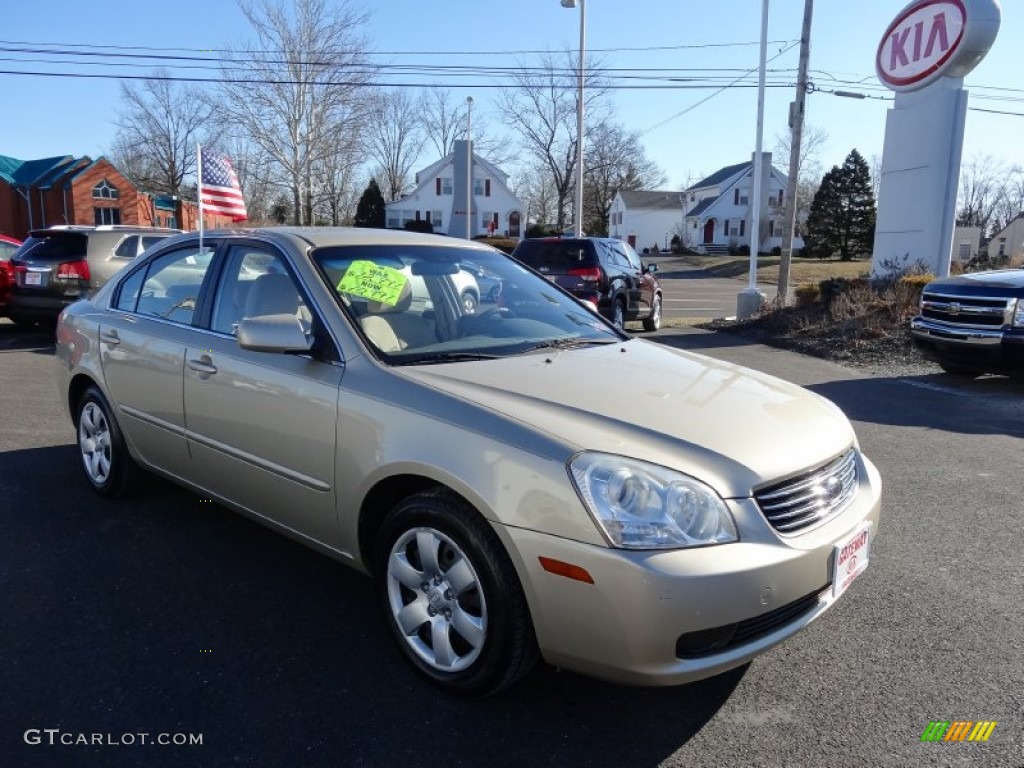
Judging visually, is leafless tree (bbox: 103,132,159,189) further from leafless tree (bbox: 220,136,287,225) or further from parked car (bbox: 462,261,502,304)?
parked car (bbox: 462,261,502,304)

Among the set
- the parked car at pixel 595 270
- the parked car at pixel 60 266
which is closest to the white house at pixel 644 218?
the parked car at pixel 595 270

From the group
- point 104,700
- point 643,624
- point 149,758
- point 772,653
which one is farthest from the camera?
point 772,653

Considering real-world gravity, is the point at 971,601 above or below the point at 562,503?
below

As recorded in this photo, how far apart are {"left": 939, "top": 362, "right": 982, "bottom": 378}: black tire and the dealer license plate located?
7.66 m

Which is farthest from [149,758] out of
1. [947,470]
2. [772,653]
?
[947,470]

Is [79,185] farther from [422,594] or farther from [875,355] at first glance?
[422,594]

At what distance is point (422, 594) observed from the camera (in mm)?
2758

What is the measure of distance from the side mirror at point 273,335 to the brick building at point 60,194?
4887 cm

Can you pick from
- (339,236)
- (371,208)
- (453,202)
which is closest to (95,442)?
(339,236)

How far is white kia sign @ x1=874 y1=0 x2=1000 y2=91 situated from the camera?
13789 millimetres

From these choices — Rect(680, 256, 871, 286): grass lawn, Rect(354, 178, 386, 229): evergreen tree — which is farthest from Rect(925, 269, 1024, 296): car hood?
Rect(354, 178, 386, 229): evergreen tree

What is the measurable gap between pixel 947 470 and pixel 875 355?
6.43 meters

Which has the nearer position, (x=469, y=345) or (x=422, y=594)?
(x=422, y=594)

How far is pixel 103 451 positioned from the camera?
459 cm
